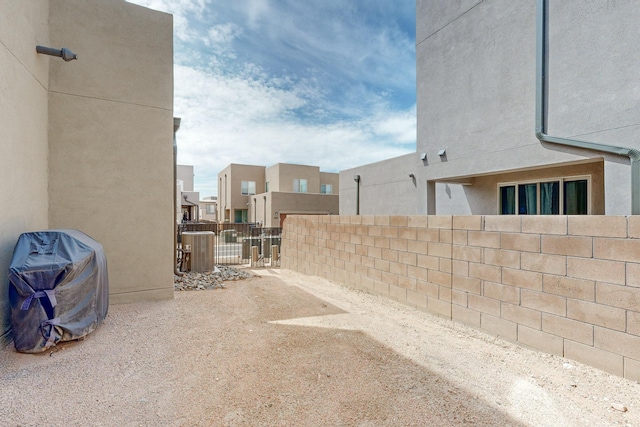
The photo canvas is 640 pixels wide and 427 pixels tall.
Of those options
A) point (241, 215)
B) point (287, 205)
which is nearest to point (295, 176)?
point (287, 205)

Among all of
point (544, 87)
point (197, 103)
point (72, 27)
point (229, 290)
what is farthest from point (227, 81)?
point (544, 87)

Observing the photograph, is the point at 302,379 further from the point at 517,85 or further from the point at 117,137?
the point at 517,85

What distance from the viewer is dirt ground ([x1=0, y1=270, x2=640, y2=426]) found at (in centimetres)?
225

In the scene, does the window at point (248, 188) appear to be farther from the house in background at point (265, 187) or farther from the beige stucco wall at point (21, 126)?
the beige stucco wall at point (21, 126)

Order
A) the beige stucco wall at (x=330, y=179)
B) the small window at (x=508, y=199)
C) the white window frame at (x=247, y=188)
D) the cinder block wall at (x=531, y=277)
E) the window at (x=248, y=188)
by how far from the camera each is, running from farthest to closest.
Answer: the beige stucco wall at (x=330, y=179) → the window at (x=248, y=188) → the white window frame at (x=247, y=188) → the small window at (x=508, y=199) → the cinder block wall at (x=531, y=277)

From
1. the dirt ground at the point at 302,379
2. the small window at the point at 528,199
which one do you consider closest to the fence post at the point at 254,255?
the dirt ground at the point at 302,379

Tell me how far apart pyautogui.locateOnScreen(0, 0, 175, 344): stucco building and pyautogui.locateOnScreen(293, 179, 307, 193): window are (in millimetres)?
22176

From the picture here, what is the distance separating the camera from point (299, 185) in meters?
27.9

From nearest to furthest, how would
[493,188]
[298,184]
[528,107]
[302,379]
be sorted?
[302,379] → [528,107] → [493,188] → [298,184]

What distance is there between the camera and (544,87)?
5.59 m

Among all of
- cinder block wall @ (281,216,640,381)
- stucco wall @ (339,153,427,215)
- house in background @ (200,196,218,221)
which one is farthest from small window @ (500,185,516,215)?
house in background @ (200,196,218,221)

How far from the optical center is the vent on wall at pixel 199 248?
7.91m

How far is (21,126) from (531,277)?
20.6 feet

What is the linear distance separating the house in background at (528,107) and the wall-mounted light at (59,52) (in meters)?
7.44
